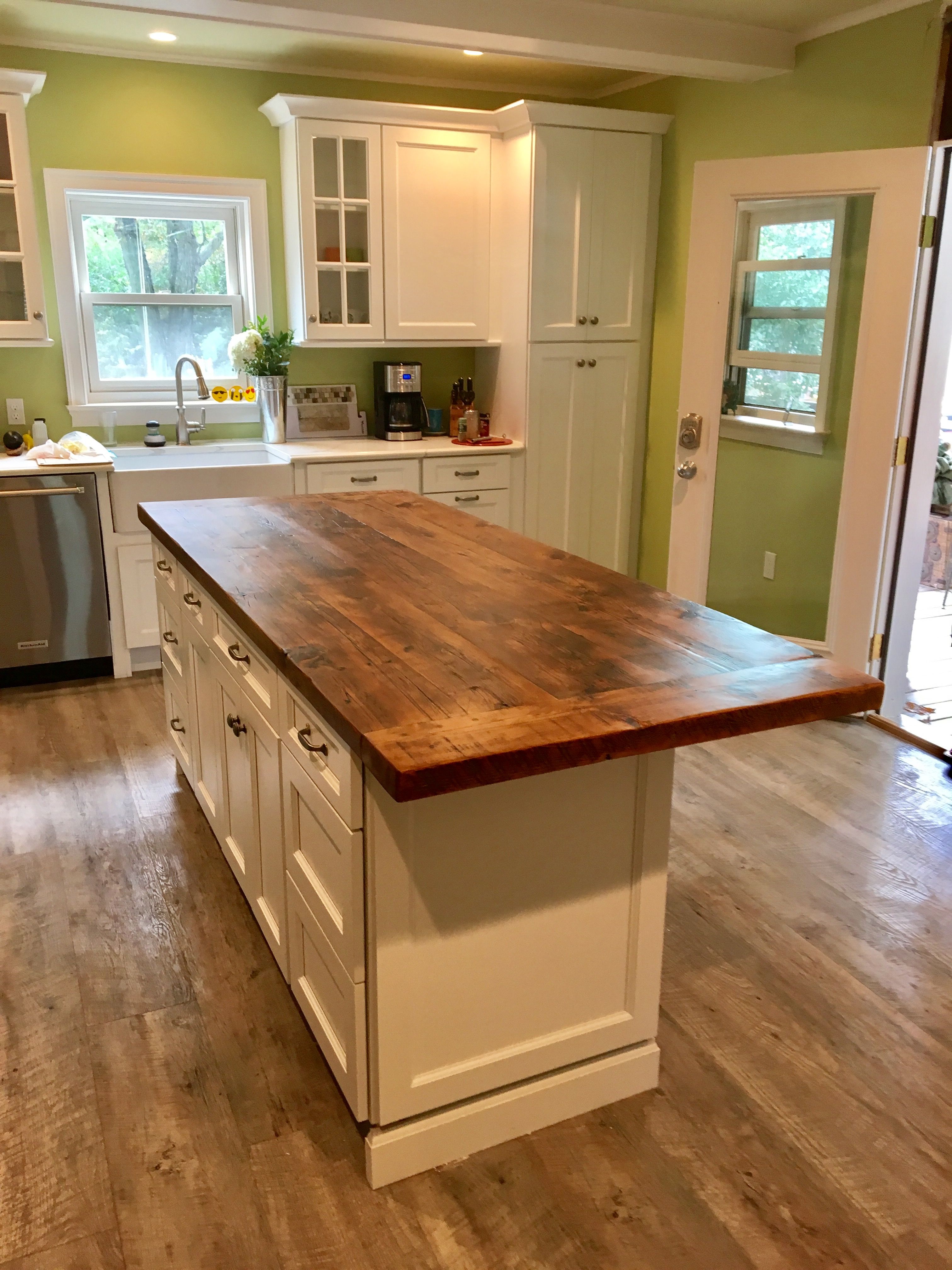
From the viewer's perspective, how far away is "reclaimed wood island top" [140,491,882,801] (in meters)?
1.44

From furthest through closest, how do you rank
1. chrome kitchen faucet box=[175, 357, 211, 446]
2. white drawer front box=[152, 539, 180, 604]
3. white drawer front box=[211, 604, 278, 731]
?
1. chrome kitchen faucet box=[175, 357, 211, 446]
2. white drawer front box=[152, 539, 180, 604]
3. white drawer front box=[211, 604, 278, 731]

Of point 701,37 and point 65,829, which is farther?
point 701,37

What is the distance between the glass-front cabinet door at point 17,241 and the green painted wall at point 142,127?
0.21m

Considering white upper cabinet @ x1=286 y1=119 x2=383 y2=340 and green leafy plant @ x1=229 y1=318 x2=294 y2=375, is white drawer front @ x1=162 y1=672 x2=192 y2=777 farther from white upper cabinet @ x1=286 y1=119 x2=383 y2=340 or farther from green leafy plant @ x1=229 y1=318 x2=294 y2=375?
white upper cabinet @ x1=286 y1=119 x2=383 y2=340

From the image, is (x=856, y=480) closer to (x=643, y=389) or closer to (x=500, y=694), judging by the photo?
(x=643, y=389)

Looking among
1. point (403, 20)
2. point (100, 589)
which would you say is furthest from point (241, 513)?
point (403, 20)

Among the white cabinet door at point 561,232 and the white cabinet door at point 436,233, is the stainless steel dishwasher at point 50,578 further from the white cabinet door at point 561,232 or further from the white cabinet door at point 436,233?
the white cabinet door at point 561,232

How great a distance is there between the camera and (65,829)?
3.01 m

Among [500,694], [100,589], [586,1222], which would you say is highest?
[500,694]

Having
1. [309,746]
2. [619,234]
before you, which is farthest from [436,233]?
[309,746]

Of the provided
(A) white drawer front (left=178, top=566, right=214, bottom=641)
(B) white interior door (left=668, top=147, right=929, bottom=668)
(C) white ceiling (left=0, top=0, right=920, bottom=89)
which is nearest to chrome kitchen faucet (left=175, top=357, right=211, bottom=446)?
(C) white ceiling (left=0, top=0, right=920, bottom=89)

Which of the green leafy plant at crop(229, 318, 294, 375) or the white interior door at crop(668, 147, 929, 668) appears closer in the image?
the white interior door at crop(668, 147, 929, 668)

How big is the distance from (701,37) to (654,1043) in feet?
11.3

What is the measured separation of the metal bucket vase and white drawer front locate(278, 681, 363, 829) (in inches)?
119
